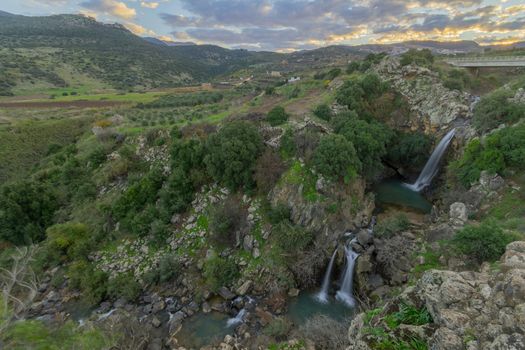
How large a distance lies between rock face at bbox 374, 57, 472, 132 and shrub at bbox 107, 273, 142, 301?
28.8 metres

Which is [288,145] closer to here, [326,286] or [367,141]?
[367,141]

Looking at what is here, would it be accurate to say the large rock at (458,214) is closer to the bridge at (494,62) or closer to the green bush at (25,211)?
the bridge at (494,62)

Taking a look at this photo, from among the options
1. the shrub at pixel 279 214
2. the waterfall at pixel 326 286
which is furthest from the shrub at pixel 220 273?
the waterfall at pixel 326 286

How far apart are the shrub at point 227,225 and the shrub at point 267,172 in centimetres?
235

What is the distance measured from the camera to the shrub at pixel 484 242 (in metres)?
10.4

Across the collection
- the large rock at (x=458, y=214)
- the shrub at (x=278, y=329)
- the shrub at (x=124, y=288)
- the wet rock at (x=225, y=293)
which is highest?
the large rock at (x=458, y=214)

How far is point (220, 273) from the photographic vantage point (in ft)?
53.2

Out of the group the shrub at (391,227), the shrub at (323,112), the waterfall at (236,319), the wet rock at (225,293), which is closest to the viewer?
the waterfall at (236,319)

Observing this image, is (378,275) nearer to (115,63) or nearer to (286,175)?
(286,175)

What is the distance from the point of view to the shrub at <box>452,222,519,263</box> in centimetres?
1040

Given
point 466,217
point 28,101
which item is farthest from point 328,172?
point 28,101

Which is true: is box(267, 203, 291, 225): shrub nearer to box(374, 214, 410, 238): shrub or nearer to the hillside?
box(374, 214, 410, 238): shrub

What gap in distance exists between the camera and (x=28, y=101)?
51.5 metres

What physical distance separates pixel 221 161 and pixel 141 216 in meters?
7.24
